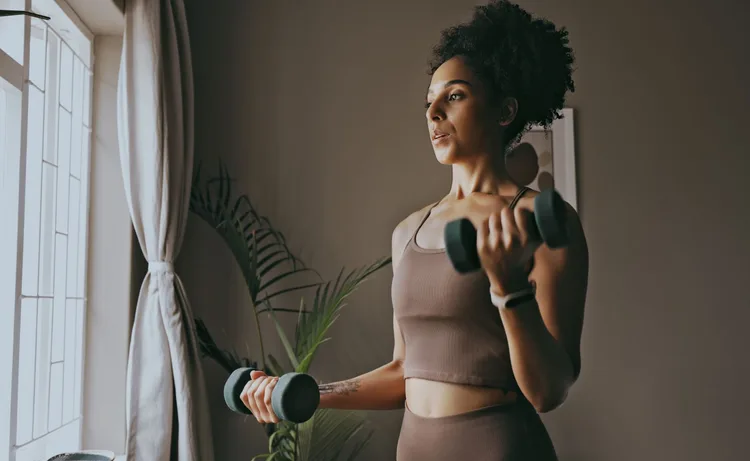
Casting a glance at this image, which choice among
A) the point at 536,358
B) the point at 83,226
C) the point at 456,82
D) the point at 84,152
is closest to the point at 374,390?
the point at 536,358

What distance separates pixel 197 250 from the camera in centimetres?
285

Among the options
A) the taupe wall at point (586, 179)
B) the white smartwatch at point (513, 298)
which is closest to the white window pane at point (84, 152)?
the taupe wall at point (586, 179)

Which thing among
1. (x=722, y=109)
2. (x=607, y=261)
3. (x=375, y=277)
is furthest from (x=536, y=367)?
(x=722, y=109)

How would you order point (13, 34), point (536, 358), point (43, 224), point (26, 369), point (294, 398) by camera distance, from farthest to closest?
point (43, 224) < point (26, 369) < point (13, 34) < point (294, 398) < point (536, 358)

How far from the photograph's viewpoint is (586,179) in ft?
9.96

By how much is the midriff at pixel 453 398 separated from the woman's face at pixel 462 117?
341 millimetres

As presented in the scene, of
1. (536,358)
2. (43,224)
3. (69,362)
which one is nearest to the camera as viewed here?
(536,358)

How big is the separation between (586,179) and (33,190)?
2.06m

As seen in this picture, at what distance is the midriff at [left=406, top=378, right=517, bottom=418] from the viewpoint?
1053 millimetres

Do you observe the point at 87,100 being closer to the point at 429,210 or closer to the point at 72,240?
the point at 72,240

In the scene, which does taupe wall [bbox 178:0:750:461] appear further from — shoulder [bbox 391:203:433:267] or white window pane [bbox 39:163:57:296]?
shoulder [bbox 391:203:433:267]

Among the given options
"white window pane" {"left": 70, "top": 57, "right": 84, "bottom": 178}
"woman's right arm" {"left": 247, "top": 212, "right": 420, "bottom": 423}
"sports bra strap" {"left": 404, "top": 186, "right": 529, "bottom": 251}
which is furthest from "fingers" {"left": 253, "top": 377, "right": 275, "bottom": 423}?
"white window pane" {"left": 70, "top": 57, "right": 84, "bottom": 178}

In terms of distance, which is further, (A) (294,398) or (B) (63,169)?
(B) (63,169)

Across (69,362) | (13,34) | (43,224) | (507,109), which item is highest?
(13,34)
